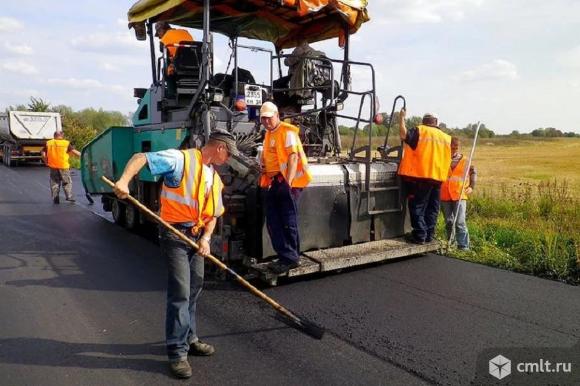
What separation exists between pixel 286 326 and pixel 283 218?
1.21m

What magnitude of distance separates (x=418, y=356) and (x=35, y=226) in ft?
23.6

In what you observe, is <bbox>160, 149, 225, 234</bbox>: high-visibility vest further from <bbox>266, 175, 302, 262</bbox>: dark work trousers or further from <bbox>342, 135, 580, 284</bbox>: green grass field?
<bbox>342, 135, 580, 284</bbox>: green grass field

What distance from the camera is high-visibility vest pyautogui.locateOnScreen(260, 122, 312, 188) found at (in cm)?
487

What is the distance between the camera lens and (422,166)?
6078mm

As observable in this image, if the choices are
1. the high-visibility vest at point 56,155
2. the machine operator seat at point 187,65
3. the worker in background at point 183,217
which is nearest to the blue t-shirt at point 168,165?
the worker in background at point 183,217

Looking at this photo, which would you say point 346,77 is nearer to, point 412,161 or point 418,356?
point 412,161

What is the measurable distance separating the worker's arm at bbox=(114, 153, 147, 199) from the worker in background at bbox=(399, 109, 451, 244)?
3891mm

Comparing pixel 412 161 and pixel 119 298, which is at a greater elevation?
pixel 412 161

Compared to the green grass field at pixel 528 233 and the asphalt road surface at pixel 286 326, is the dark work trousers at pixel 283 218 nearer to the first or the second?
the asphalt road surface at pixel 286 326

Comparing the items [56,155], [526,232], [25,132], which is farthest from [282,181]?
[25,132]

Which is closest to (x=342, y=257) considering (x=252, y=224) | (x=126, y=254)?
(x=252, y=224)

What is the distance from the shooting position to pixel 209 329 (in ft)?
13.3

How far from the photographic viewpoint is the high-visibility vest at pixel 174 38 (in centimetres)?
632

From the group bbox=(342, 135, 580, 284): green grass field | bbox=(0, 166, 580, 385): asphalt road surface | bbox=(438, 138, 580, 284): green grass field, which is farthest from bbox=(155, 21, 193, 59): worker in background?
bbox=(438, 138, 580, 284): green grass field
